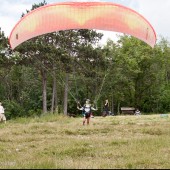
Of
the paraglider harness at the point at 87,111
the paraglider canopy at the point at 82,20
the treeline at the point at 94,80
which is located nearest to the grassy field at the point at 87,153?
the paraglider canopy at the point at 82,20

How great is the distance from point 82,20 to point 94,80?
3968 cm

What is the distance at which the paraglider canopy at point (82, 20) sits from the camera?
442 inches

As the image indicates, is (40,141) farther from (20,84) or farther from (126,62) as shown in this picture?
(20,84)

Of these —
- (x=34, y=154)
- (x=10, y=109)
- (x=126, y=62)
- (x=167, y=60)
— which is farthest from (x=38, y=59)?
(x=34, y=154)

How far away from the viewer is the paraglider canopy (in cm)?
1123

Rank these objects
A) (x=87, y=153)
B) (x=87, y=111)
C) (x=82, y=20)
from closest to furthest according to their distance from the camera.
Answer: (x=87, y=153) < (x=82, y=20) < (x=87, y=111)

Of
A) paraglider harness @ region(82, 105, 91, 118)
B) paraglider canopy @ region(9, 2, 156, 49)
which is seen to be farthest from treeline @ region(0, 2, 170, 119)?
paraglider canopy @ region(9, 2, 156, 49)

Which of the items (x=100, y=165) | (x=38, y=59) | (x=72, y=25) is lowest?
(x=100, y=165)

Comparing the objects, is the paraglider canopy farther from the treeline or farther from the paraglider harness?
the treeline

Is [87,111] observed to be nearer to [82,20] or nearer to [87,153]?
[82,20]

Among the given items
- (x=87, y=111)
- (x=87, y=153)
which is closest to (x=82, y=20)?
(x=87, y=153)

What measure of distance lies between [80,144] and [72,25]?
11.6ft

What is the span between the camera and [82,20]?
12242mm

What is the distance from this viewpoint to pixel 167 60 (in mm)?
67188
